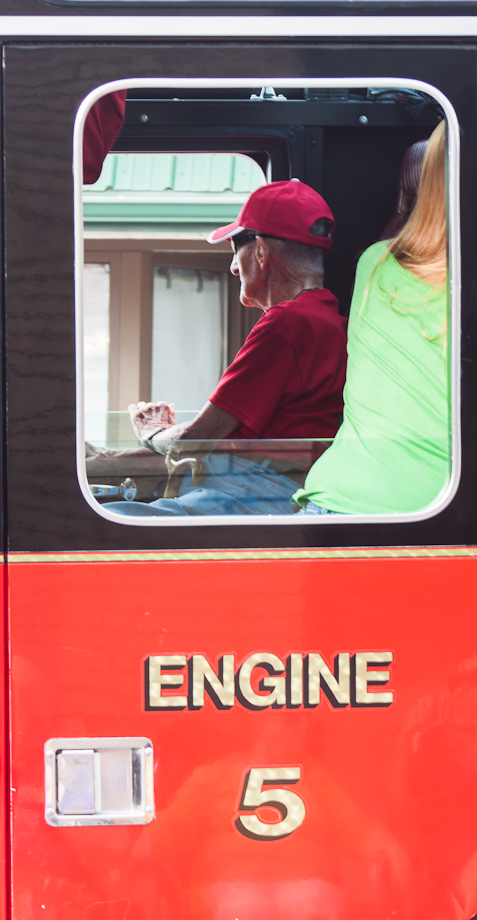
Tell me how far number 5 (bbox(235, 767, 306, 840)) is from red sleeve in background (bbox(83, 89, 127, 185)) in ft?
3.69

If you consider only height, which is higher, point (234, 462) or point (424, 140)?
A: point (424, 140)

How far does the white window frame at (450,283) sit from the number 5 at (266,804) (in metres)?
0.46

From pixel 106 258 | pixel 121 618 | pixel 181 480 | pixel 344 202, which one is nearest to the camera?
pixel 121 618

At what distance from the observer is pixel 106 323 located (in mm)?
4887

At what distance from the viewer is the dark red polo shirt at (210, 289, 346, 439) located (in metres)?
1.60

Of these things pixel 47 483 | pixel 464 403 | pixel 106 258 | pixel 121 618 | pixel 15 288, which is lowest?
pixel 121 618

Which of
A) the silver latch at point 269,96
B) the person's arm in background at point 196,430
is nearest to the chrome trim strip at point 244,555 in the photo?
the person's arm in background at point 196,430

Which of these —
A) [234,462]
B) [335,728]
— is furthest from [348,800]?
[234,462]

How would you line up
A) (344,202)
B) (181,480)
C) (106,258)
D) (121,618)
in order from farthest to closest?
(106,258) → (344,202) → (181,480) → (121,618)

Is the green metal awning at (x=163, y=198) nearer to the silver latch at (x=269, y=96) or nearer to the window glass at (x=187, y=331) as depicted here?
the window glass at (x=187, y=331)

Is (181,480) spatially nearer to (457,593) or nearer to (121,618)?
(121,618)

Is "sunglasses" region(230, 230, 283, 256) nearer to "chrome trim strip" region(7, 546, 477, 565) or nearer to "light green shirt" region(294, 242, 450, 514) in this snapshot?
"light green shirt" region(294, 242, 450, 514)

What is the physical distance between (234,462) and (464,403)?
452 mm

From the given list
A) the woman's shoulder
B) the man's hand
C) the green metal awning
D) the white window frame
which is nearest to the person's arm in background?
the man's hand
